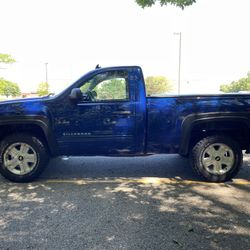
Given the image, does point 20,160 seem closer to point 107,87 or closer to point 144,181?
point 107,87

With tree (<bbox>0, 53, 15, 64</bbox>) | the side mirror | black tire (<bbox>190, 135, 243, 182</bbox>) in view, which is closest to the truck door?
the side mirror

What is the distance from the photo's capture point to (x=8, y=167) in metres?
5.36

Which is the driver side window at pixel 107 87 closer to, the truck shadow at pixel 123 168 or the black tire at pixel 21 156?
the black tire at pixel 21 156

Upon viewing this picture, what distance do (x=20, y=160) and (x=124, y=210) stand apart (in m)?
2.17

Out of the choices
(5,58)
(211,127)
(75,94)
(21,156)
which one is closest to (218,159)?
(211,127)

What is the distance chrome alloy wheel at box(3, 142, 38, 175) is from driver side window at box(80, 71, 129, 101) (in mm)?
1330

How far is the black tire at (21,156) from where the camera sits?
5324 millimetres

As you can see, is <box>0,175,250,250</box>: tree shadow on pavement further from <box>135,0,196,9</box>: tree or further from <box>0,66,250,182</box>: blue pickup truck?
<box>135,0,196,9</box>: tree

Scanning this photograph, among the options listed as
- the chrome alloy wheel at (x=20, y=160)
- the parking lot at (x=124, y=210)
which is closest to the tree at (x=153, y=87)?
the parking lot at (x=124, y=210)

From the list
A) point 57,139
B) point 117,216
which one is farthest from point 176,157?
point 117,216

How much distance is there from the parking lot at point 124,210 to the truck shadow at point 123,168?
0.02m

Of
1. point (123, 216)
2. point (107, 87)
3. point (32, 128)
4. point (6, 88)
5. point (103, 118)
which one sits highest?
point (107, 87)

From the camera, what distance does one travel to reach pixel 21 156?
5.40 metres

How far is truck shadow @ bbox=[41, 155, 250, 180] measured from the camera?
19.2 ft
